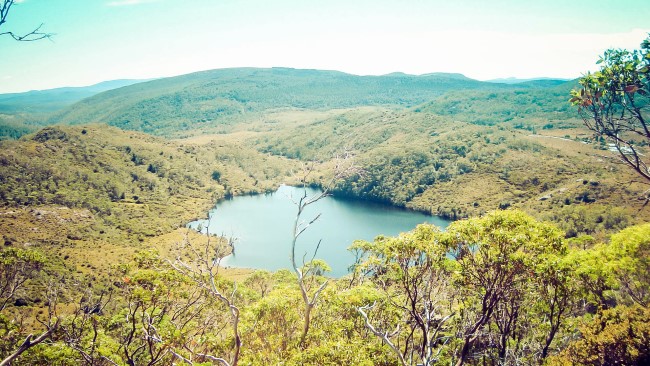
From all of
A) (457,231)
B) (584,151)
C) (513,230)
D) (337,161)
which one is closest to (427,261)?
(457,231)

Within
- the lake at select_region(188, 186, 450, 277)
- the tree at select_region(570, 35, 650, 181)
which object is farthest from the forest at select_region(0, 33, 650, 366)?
the lake at select_region(188, 186, 450, 277)

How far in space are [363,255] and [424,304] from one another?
17.3 metres

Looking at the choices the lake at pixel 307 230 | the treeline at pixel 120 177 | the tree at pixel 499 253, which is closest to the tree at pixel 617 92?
the tree at pixel 499 253

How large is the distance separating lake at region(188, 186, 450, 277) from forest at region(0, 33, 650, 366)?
7.56 metres

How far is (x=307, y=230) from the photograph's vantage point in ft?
341

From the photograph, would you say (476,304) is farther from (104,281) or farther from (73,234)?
(73,234)

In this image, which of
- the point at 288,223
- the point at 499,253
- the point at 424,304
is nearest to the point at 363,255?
the point at 499,253

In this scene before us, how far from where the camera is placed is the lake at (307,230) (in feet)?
276

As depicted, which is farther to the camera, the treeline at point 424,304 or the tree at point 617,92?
the treeline at point 424,304

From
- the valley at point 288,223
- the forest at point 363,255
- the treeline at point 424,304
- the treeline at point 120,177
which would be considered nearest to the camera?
the treeline at point 424,304

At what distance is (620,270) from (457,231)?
729cm

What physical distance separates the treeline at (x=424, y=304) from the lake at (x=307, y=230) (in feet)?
175

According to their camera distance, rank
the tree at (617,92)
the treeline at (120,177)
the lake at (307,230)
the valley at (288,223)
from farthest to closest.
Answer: the treeline at (120,177) → the lake at (307,230) → the valley at (288,223) → the tree at (617,92)

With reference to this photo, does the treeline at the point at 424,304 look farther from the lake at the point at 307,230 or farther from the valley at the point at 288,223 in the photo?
the lake at the point at 307,230
